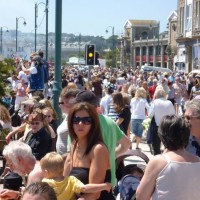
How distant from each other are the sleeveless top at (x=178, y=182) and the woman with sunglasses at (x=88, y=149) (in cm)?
59

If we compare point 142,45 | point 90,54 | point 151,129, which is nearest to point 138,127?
point 151,129

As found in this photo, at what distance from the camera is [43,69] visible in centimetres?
1531

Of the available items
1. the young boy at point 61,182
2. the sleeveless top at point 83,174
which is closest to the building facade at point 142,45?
the sleeveless top at point 83,174

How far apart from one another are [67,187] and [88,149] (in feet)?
1.26

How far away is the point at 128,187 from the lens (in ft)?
17.0

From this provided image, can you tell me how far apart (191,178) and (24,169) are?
5.05 ft

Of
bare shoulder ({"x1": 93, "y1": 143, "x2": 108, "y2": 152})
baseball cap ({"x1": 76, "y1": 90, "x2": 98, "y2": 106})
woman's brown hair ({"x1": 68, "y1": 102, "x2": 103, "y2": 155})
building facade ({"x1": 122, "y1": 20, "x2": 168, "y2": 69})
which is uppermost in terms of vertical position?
building facade ({"x1": 122, "y1": 20, "x2": 168, "y2": 69})

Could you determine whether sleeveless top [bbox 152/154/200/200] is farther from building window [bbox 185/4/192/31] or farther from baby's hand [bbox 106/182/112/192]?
building window [bbox 185/4/192/31]

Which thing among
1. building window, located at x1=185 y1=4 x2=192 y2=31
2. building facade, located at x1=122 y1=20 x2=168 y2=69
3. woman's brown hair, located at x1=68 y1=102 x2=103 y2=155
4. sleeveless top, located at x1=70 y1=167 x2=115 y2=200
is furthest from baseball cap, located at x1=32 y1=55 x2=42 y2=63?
building facade, located at x1=122 y1=20 x2=168 y2=69

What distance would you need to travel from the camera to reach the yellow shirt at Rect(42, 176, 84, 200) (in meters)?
4.66

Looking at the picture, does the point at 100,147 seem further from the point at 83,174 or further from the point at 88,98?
the point at 88,98

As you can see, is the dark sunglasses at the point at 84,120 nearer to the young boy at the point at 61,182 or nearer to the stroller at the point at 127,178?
the young boy at the point at 61,182

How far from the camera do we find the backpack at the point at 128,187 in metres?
5.10

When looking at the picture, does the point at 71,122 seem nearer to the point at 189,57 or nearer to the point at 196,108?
the point at 196,108
